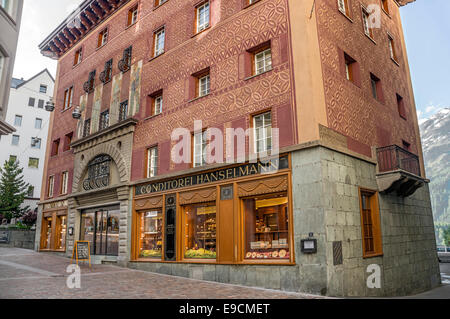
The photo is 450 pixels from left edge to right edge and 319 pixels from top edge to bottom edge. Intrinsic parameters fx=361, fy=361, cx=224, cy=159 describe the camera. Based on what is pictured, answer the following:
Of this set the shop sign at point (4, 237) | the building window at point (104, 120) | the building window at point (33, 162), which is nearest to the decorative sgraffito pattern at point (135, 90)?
the building window at point (104, 120)

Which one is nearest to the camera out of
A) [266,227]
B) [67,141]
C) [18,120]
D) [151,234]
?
[266,227]

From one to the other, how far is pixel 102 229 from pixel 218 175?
9579mm

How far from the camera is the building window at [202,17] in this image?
54.5 feet

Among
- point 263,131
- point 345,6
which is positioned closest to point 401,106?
point 345,6

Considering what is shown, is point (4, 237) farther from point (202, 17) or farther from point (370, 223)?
point (370, 223)

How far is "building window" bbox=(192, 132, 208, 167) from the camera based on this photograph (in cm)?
1499

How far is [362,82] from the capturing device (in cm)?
1512

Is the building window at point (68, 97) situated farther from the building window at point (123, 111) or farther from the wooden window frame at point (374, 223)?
the wooden window frame at point (374, 223)

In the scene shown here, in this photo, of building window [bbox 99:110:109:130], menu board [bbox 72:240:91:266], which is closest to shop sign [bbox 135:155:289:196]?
menu board [bbox 72:240:91:266]

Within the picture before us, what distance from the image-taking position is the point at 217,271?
13.2m

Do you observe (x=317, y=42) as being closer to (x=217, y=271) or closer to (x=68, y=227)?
(x=217, y=271)

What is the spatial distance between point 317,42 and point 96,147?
46.8 feet

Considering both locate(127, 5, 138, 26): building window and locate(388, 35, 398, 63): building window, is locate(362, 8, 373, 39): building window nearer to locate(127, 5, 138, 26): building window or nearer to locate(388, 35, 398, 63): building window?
locate(388, 35, 398, 63): building window
